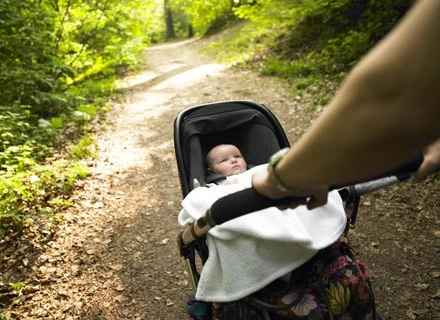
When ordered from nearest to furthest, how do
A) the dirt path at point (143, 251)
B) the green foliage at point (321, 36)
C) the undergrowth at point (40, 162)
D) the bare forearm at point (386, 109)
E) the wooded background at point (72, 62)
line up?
1. the bare forearm at point (386, 109)
2. the dirt path at point (143, 251)
3. the undergrowth at point (40, 162)
4. the wooded background at point (72, 62)
5. the green foliage at point (321, 36)

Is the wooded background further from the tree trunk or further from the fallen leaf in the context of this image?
the tree trunk

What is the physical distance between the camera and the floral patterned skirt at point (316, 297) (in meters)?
1.69

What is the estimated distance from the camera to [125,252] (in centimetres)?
359

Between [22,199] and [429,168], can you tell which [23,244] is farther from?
[429,168]

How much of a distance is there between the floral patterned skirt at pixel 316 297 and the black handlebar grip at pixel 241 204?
2.13 feet

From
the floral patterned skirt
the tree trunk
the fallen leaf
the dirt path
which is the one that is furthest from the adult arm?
the tree trunk

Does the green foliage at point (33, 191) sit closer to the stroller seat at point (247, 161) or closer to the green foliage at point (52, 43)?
the green foliage at point (52, 43)

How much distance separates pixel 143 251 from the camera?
142 inches

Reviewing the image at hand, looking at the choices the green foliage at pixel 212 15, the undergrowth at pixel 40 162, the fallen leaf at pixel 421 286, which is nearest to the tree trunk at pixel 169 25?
the green foliage at pixel 212 15

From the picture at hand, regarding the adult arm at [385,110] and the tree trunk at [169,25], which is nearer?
the adult arm at [385,110]

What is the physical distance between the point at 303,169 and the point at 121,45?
9.64 m

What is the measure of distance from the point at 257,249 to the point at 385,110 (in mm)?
1196

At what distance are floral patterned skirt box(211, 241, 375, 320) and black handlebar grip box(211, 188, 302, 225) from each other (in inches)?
25.5

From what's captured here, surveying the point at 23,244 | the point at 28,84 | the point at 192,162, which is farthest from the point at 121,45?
the point at 192,162
